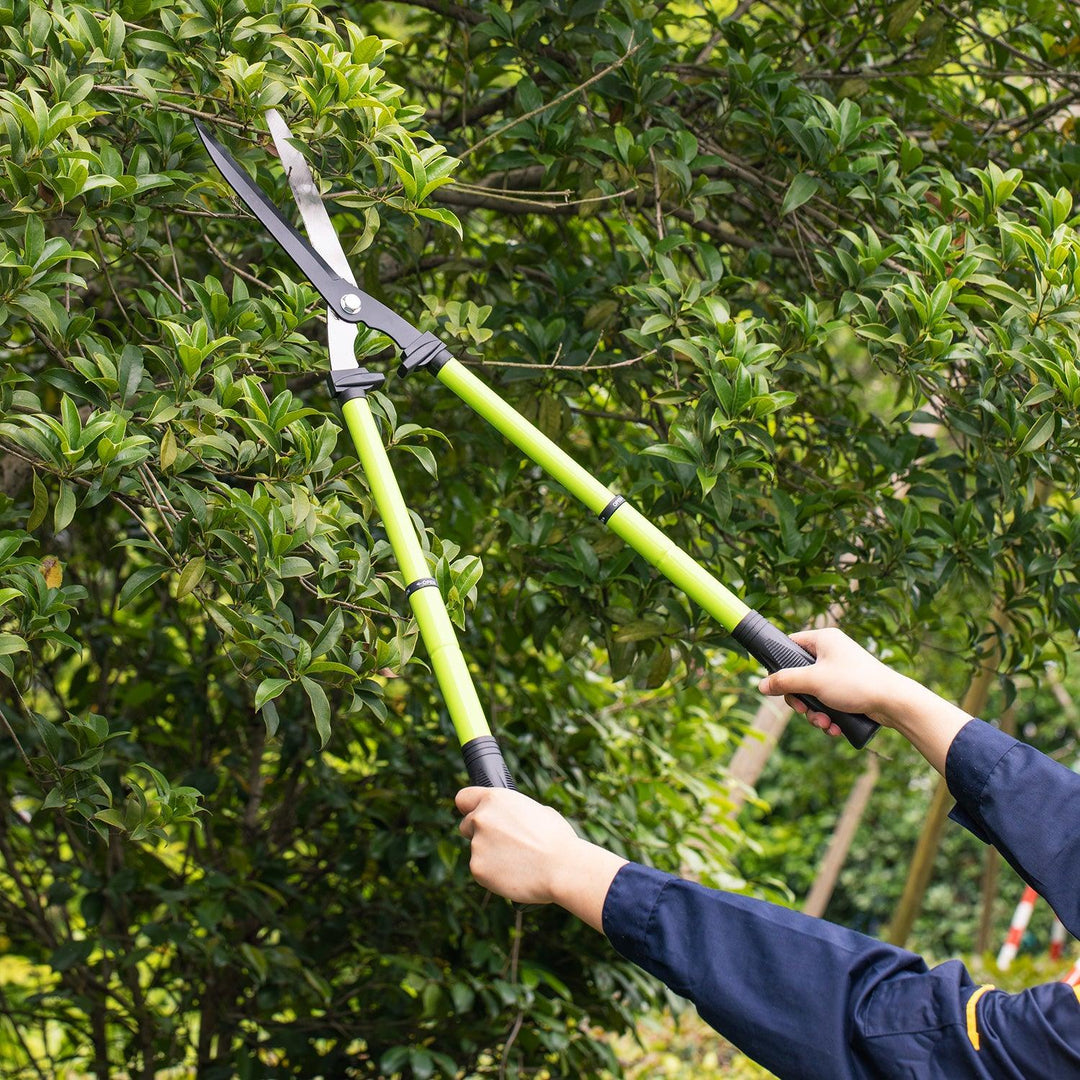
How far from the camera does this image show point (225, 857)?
10.7ft

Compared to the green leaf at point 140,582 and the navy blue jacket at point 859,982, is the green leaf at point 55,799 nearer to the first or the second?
the green leaf at point 140,582

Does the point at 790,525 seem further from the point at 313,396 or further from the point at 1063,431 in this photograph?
the point at 313,396

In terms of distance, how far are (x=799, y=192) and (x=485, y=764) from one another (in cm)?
139

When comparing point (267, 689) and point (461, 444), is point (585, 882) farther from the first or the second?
point (461, 444)

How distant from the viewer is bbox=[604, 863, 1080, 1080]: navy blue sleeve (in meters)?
1.17

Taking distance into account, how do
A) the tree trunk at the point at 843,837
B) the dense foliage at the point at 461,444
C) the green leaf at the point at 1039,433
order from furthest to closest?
1. the tree trunk at the point at 843,837
2. the green leaf at the point at 1039,433
3. the dense foliage at the point at 461,444

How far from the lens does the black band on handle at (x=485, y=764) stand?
4.60ft

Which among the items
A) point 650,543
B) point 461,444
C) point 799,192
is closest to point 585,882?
point 650,543

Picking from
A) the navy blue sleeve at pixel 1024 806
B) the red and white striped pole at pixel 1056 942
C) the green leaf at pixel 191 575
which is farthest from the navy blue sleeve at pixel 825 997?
the red and white striped pole at pixel 1056 942

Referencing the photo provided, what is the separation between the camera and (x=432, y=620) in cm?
150

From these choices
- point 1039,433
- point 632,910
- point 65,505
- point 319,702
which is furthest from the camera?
point 1039,433

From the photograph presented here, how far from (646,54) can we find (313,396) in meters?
1.20

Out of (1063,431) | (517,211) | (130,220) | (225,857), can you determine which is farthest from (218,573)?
(225,857)

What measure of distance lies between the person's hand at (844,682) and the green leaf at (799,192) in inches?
39.3
